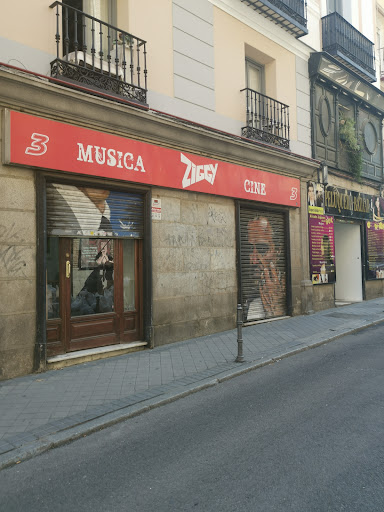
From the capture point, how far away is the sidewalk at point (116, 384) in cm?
430

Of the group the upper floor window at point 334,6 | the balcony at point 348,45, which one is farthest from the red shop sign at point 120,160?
the upper floor window at point 334,6

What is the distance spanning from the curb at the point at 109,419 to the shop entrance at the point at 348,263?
9.90 m

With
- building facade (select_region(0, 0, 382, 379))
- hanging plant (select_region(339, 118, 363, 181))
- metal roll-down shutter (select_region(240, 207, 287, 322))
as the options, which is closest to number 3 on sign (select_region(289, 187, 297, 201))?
building facade (select_region(0, 0, 382, 379))

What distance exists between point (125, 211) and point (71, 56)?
294 centimetres

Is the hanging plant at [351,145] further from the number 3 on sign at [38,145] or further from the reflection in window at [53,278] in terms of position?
the reflection in window at [53,278]

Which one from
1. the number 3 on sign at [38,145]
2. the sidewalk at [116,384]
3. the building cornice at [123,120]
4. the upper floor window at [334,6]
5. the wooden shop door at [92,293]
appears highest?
the upper floor window at [334,6]

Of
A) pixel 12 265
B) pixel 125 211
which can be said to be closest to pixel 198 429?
pixel 12 265

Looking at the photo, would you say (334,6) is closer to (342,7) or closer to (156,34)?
(342,7)

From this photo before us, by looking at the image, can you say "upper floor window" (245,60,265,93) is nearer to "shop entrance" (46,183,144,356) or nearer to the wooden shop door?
"shop entrance" (46,183,144,356)

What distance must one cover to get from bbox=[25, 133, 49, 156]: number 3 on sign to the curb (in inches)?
167

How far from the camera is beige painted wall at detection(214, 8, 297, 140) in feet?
32.6

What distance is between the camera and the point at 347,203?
14609 millimetres

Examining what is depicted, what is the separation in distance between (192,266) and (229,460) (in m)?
5.71

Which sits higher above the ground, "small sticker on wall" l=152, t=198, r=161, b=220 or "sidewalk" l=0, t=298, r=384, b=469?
"small sticker on wall" l=152, t=198, r=161, b=220
